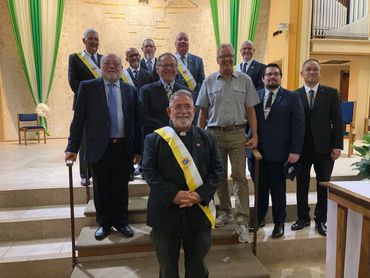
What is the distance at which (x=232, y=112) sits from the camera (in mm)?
2617

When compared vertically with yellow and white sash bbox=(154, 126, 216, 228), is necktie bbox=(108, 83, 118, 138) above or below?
above

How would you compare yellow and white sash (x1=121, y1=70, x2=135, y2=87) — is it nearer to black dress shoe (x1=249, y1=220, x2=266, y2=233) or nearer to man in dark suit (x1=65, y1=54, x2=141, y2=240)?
man in dark suit (x1=65, y1=54, x2=141, y2=240)

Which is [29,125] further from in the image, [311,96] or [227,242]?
[311,96]

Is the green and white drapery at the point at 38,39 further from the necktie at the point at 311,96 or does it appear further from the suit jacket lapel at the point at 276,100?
the necktie at the point at 311,96

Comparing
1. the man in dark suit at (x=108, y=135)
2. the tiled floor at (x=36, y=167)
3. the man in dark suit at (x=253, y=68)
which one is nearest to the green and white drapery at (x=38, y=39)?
the tiled floor at (x=36, y=167)

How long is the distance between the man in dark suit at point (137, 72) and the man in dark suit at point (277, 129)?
3.95 ft

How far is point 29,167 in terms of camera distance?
4.41 metres

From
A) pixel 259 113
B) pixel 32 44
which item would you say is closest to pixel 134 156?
pixel 259 113

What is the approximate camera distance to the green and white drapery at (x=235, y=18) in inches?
278

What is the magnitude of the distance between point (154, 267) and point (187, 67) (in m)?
1.90

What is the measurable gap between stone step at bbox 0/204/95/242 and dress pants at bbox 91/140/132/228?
0.44m

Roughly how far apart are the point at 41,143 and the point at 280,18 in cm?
563

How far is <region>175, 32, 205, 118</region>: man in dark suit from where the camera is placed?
3.20 metres

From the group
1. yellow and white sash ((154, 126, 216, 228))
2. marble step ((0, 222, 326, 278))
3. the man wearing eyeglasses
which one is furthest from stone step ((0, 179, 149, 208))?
yellow and white sash ((154, 126, 216, 228))
